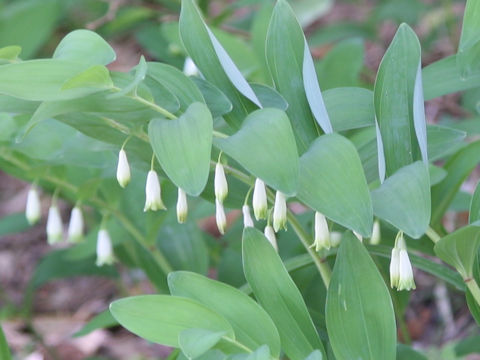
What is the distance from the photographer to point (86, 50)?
1146 mm

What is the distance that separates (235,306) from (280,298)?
0.09 metres

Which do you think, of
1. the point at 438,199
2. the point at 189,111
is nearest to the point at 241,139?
the point at 189,111

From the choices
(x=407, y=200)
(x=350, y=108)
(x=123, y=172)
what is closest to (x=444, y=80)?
(x=350, y=108)

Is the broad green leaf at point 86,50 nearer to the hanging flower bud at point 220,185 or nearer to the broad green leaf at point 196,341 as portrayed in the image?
the hanging flower bud at point 220,185

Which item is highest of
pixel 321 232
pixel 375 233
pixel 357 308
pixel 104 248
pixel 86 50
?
pixel 86 50

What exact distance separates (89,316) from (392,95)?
87.9 inches

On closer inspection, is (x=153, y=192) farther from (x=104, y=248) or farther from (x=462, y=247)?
(x=104, y=248)

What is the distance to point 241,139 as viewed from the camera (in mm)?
1042

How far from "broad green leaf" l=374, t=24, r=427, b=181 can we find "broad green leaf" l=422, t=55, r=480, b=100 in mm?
217

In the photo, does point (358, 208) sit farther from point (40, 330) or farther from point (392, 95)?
point (40, 330)

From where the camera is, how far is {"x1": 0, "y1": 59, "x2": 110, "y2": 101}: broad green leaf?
1.05m

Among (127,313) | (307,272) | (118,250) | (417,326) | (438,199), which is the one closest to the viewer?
(127,313)

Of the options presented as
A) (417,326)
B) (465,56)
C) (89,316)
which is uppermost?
(465,56)

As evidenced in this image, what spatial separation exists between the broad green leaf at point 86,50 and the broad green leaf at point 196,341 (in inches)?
15.5
